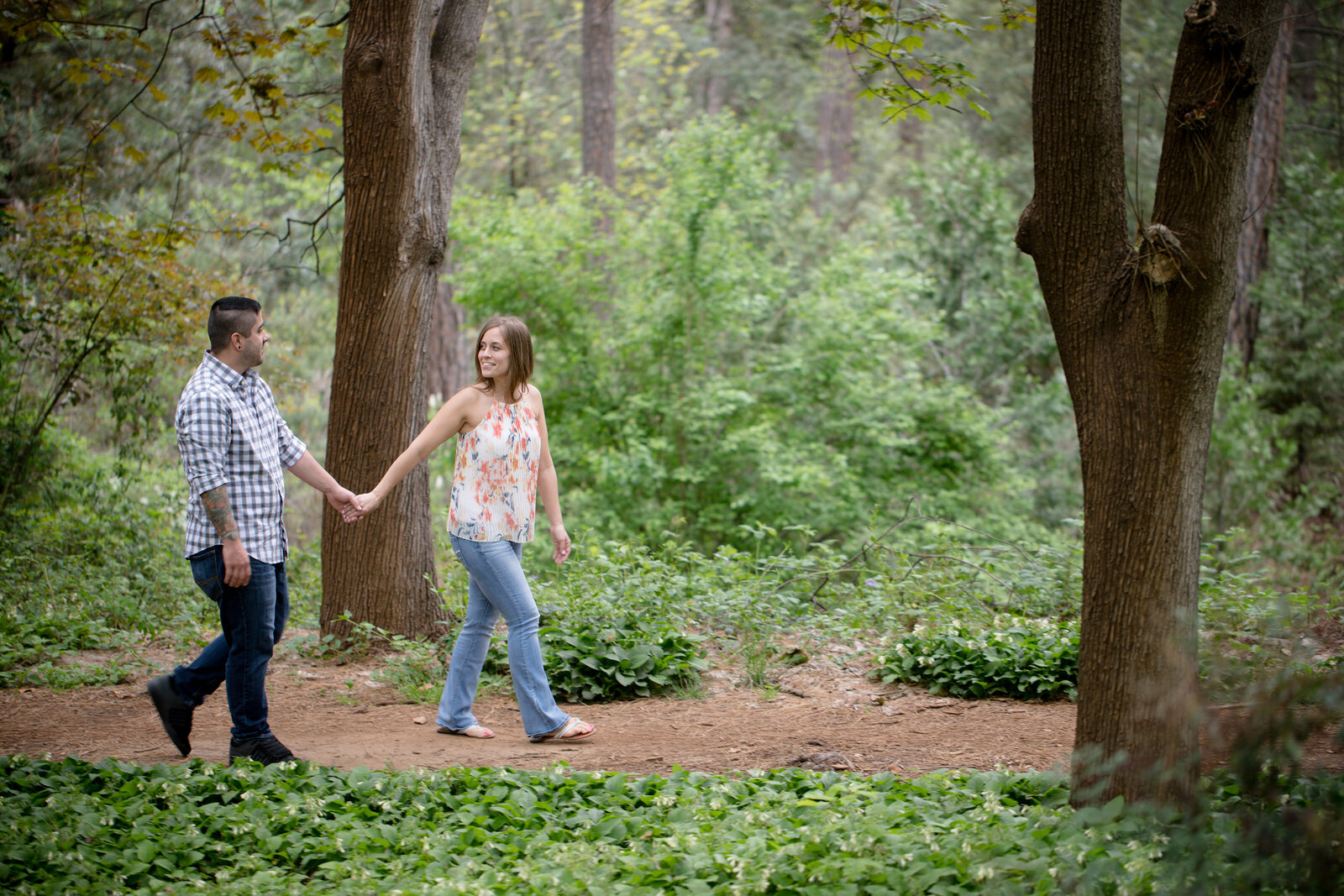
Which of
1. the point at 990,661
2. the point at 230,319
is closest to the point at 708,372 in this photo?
the point at 990,661

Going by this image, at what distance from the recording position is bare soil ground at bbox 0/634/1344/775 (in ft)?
15.9

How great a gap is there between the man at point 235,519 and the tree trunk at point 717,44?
24050 mm

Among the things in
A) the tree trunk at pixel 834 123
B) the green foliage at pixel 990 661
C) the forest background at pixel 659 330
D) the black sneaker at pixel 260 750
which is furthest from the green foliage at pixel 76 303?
the tree trunk at pixel 834 123

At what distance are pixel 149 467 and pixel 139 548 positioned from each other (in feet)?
12.1

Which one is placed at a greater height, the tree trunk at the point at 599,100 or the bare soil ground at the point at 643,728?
the tree trunk at the point at 599,100

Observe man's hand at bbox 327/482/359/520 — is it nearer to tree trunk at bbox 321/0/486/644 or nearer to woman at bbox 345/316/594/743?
woman at bbox 345/316/594/743

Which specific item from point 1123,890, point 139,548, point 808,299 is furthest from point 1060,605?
point 139,548

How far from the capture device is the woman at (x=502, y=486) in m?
4.97

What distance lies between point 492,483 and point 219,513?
1252 millimetres

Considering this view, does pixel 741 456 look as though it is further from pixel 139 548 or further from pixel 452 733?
pixel 452 733

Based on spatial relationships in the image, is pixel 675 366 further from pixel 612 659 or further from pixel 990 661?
pixel 990 661

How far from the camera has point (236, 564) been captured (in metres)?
4.35

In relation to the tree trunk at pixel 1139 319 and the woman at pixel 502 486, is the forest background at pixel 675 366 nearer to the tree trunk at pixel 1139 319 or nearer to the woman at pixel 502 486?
the woman at pixel 502 486

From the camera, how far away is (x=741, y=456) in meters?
13.1
